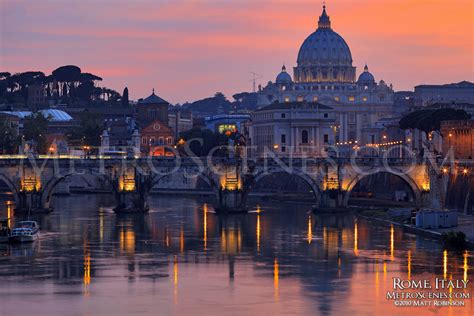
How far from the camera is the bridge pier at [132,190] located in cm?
12150

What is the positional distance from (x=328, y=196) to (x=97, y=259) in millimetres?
40848

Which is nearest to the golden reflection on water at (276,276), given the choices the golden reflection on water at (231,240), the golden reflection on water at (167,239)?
the golden reflection on water at (231,240)

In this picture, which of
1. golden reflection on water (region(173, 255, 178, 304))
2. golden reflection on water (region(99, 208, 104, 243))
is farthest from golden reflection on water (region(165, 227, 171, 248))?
golden reflection on water (region(173, 255, 178, 304))

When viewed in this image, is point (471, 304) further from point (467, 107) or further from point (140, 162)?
point (467, 107)

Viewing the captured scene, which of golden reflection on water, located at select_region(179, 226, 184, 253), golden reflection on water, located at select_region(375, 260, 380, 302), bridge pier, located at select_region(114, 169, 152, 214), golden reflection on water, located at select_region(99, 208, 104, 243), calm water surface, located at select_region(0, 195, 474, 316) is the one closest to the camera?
calm water surface, located at select_region(0, 195, 474, 316)

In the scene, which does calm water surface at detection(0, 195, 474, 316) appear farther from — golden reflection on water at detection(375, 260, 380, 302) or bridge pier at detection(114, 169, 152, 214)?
bridge pier at detection(114, 169, 152, 214)

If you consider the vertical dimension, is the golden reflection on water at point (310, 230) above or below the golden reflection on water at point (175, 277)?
above

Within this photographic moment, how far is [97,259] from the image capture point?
82.9 m

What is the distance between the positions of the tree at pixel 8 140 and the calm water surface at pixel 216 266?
Answer: 63.8m

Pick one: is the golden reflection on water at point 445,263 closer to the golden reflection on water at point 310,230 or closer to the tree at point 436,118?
the golden reflection on water at point 310,230

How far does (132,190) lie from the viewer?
122500mm

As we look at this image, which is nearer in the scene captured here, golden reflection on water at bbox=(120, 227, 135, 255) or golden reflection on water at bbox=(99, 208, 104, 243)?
golden reflection on water at bbox=(120, 227, 135, 255)

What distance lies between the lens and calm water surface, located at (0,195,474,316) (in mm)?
65250

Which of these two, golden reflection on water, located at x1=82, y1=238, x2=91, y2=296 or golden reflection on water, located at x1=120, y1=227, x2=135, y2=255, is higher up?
golden reflection on water, located at x1=120, y1=227, x2=135, y2=255
